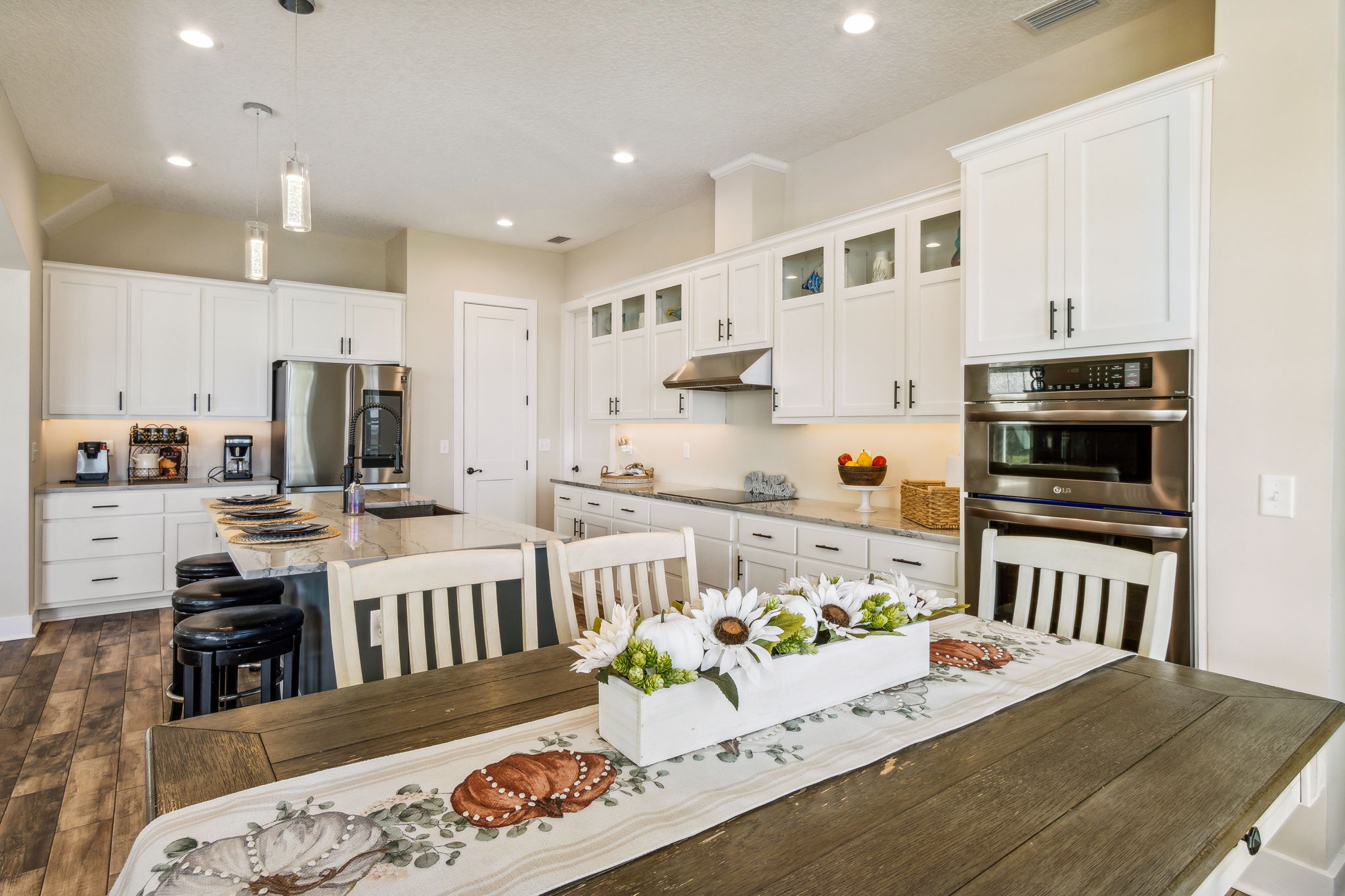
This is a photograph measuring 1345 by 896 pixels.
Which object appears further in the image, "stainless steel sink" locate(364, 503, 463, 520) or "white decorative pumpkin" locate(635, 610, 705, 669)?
"stainless steel sink" locate(364, 503, 463, 520)

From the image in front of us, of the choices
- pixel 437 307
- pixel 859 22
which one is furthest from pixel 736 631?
pixel 437 307

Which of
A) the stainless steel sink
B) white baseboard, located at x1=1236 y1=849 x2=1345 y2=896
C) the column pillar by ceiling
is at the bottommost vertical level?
white baseboard, located at x1=1236 y1=849 x2=1345 y2=896

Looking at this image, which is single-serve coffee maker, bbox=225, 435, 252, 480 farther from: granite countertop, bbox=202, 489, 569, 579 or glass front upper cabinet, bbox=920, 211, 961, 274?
glass front upper cabinet, bbox=920, 211, 961, 274

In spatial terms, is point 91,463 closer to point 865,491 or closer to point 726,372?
point 726,372

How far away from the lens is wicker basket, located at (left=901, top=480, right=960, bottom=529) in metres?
2.93

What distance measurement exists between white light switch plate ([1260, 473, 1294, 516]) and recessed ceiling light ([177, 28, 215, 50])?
408 cm

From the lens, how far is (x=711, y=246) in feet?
15.8

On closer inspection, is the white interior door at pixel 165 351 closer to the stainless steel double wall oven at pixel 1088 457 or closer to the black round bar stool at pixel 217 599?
the black round bar stool at pixel 217 599

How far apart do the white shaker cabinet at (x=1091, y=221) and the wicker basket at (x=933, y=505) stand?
631mm

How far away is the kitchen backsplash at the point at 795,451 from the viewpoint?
3.50 meters

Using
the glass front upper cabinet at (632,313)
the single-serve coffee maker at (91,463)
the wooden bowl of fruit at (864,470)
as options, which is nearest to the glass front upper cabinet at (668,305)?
the glass front upper cabinet at (632,313)

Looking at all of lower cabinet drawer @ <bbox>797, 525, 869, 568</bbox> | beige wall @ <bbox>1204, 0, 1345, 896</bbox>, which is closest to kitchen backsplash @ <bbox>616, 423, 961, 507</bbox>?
lower cabinet drawer @ <bbox>797, 525, 869, 568</bbox>

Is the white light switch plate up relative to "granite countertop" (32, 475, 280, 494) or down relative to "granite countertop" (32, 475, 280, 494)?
up

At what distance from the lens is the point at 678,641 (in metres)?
0.98
